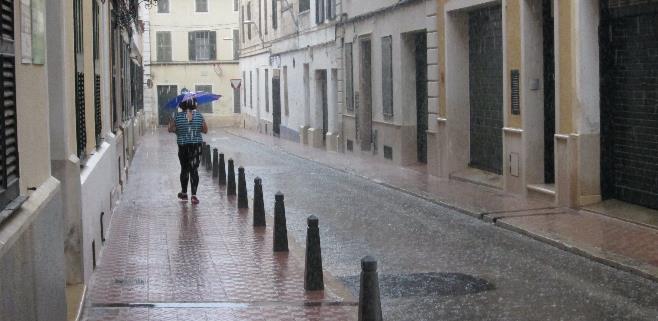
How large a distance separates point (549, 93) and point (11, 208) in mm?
12867

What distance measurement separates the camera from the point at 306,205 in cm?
1734

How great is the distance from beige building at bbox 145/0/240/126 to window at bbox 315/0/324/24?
2700 cm

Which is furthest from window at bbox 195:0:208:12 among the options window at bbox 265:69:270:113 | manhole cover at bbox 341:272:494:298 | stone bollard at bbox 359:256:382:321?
stone bollard at bbox 359:256:382:321

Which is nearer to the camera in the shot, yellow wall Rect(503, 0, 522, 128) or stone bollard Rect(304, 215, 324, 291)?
stone bollard Rect(304, 215, 324, 291)

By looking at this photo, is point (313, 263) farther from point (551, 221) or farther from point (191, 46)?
point (191, 46)

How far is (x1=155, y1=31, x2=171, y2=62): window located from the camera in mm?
62406

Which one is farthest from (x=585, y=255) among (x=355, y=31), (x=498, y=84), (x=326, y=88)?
(x=326, y=88)

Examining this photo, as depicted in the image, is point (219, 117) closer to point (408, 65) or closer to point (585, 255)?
point (408, 65)

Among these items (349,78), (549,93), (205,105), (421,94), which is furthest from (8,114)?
(205,105)

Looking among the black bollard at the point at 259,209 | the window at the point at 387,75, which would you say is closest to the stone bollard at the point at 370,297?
the black bollard at the point at 259,209

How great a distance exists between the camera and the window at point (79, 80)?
10.3 meters

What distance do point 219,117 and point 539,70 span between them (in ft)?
151

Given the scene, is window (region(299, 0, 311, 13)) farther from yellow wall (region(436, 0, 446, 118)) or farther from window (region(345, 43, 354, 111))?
yellow wall (region(436, 0, 446, 118))

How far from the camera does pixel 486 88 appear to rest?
20.0 m
